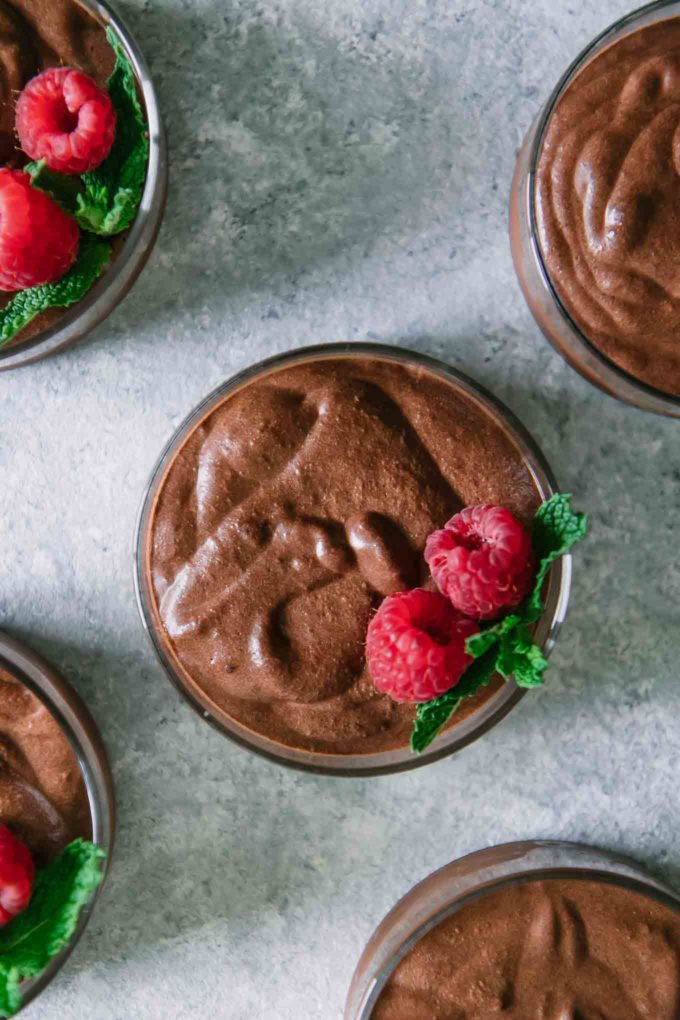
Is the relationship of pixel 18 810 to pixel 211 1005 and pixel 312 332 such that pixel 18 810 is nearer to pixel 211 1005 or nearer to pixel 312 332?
pixel 211 1005

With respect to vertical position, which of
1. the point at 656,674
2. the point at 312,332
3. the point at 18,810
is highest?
the point at 312,332

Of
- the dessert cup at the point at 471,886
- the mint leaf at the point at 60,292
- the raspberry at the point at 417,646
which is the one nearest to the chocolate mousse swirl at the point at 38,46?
the mint leaf at the point at 60,292

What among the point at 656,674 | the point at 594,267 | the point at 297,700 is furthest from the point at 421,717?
the point at 594,267

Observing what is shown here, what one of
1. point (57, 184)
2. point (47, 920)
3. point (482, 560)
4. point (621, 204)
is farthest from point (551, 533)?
point (47, 920)

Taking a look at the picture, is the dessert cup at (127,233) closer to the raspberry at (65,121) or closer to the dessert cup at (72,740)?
the raspberry at (65,121)

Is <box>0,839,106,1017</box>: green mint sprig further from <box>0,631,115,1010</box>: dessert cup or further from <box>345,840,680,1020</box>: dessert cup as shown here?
<box>345,840,680,1020</box>: dessert cup
